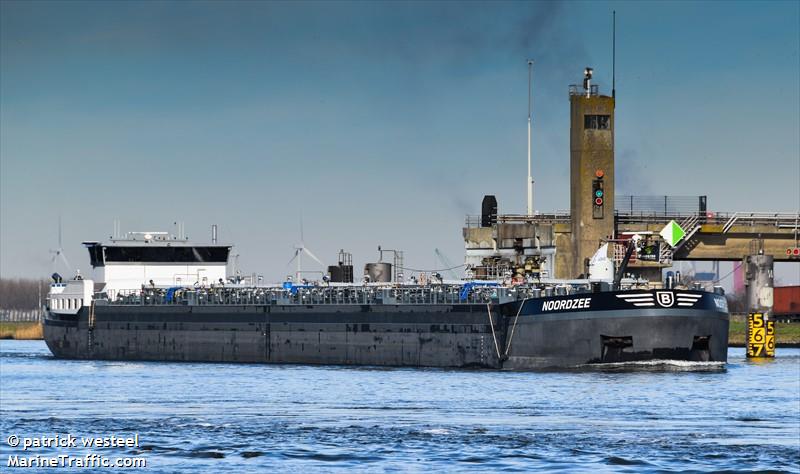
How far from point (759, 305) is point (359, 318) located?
108 feet

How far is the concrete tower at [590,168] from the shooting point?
4102 inches

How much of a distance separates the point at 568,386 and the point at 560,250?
4434cm

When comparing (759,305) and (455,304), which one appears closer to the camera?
(455,304)

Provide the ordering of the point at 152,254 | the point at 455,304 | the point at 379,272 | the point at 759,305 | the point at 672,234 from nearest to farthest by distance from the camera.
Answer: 1. the point at 455,304
2. the point at 672,234
3. the point at 379,272
4. the point at 759,305
5. the point at 152,254

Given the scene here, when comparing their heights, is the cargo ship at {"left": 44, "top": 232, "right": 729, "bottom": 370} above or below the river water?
above

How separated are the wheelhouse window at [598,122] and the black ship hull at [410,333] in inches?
1003

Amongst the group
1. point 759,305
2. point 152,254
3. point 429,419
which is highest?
point 152,254

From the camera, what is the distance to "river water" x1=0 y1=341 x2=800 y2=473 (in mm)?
39875

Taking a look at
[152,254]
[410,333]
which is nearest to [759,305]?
[410,333]

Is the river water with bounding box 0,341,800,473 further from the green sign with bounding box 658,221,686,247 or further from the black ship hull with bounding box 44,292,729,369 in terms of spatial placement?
the green sign with bounding box 658,221,686,247

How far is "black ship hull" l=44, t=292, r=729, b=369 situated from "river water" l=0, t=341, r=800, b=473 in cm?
201

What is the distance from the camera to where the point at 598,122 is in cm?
10444

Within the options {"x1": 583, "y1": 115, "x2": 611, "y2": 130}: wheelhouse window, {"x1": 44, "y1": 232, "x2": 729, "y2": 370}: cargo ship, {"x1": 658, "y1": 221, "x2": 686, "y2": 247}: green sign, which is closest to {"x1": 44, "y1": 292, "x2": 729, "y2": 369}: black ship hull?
{"x1": 44, "y1": 232, "x2": 729, "y2": 370}: cargo ship

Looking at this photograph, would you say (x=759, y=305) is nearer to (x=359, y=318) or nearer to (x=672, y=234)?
(x=672, y=234)
